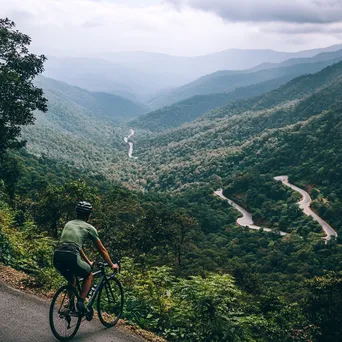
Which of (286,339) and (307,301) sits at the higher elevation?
(286,339)

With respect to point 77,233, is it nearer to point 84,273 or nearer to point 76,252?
point 76,252

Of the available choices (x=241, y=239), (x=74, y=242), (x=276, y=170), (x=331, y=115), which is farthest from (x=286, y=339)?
(x=331, y=115)

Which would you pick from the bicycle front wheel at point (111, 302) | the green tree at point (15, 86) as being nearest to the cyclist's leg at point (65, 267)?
the bicycle front wheel at point (111, 302)

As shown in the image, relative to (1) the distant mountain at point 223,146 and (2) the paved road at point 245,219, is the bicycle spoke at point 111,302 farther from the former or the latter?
(1) the distant mountain at point 223,146

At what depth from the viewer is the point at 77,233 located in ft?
26.4

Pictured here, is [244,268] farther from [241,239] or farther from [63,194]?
[241,239]

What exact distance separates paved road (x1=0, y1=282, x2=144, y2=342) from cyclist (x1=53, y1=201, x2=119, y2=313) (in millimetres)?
806

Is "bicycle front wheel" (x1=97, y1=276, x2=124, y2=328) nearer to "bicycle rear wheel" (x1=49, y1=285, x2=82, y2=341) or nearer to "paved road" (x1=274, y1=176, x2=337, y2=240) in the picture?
"bicycle rear wheel" (x1=49, y1=285, x2=82, y2=341)

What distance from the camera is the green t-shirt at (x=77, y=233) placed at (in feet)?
26.3

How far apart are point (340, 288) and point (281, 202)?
210ft

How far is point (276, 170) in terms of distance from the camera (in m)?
107

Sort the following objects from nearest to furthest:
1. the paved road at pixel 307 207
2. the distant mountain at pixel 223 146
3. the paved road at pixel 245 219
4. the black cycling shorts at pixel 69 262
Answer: the black cycling shorts at pixel 69 262 < the paved road at pixel 307 207 < the paved road at pixel 245 219 < the distant mountain at pixel 223 146

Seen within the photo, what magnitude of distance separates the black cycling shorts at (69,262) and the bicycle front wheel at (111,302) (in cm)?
115

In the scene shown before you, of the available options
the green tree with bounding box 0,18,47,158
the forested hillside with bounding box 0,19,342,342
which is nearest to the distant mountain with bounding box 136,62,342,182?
the forested hillside with bounding box 0,19,342,342
